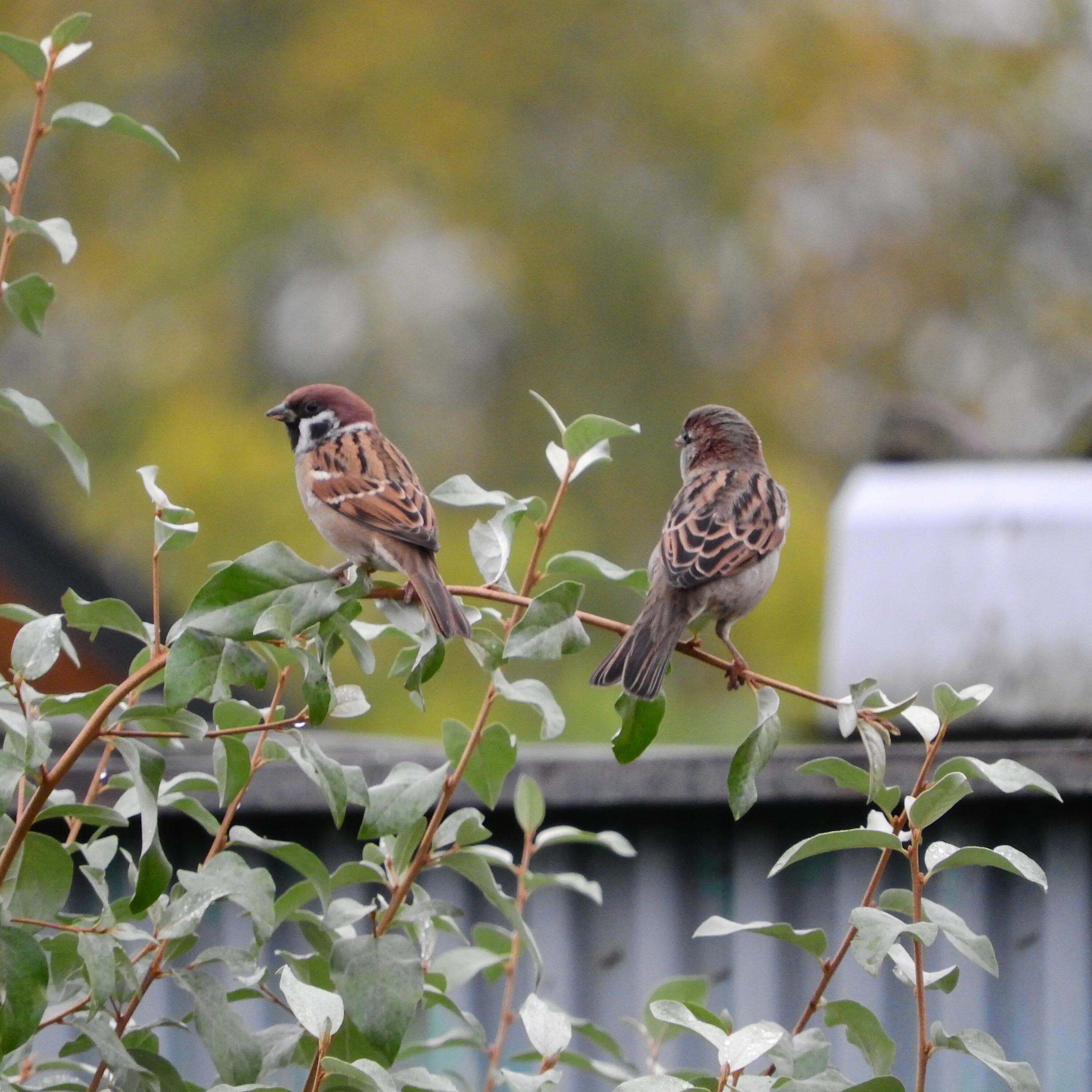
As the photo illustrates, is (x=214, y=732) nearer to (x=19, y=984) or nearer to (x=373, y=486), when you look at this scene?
(x=19, y=984)

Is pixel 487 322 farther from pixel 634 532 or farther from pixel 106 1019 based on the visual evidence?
pixel 106 1019

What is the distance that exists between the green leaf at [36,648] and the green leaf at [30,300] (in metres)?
0.35

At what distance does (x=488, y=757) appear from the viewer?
2121mm

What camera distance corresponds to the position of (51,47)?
2125 mm

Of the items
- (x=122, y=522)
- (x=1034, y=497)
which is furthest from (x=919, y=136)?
(x=1034, y=497)

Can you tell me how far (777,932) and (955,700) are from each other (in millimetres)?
361

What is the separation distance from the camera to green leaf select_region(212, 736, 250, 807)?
75.1 inches

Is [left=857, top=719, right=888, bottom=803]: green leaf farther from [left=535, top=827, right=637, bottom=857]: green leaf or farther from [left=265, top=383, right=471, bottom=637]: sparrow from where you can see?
[left=265, top=383, right=471, bottom=637]: sparrow

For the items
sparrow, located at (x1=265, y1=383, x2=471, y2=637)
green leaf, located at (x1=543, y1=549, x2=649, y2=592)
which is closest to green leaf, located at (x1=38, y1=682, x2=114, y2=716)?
green leaf, located at (x1=543, y1=549, x2=649, y2=592)

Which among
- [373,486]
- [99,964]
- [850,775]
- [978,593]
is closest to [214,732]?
[99,964]

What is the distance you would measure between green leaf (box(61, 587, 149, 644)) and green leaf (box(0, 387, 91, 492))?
5.7 inches

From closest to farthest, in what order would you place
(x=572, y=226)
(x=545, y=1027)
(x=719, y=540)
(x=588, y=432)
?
1. (x=545, y=1027)
2. (x=588, y=432)
3. (x=719, y=540)
4. (x=572, y=226)

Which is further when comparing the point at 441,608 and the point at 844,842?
the point at 441,608

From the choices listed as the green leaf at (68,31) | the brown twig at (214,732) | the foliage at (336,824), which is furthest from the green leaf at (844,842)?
the green leaf at (68,31)
